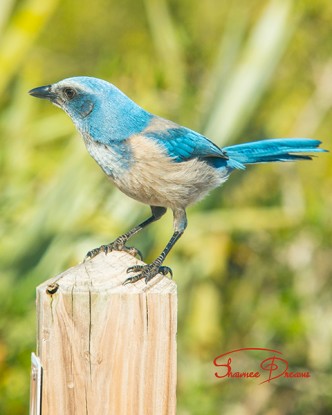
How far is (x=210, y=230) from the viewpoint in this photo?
16.6ft

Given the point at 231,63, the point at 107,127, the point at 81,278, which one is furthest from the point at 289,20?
the point at 81,278

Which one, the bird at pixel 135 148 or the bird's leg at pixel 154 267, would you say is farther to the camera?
the bird at pixel 135 148

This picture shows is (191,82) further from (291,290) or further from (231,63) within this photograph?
(291,290)

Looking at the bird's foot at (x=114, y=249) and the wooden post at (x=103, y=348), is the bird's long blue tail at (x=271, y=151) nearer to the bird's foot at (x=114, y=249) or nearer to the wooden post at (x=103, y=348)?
the bird's foot at (x=114, y=249)

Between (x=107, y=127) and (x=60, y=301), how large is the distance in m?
1.21

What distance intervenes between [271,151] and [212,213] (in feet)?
4.06

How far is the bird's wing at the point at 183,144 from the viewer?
3.37 m

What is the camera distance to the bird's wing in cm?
337

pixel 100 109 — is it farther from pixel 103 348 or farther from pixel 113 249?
pixel 103 348

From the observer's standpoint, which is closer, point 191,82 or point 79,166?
point 79,166

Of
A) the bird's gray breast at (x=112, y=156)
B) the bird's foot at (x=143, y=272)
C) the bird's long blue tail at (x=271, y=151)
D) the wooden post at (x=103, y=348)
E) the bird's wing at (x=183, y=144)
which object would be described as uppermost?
the bird's long blue tail at (x=271, y=151)

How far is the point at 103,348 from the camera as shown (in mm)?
2137
